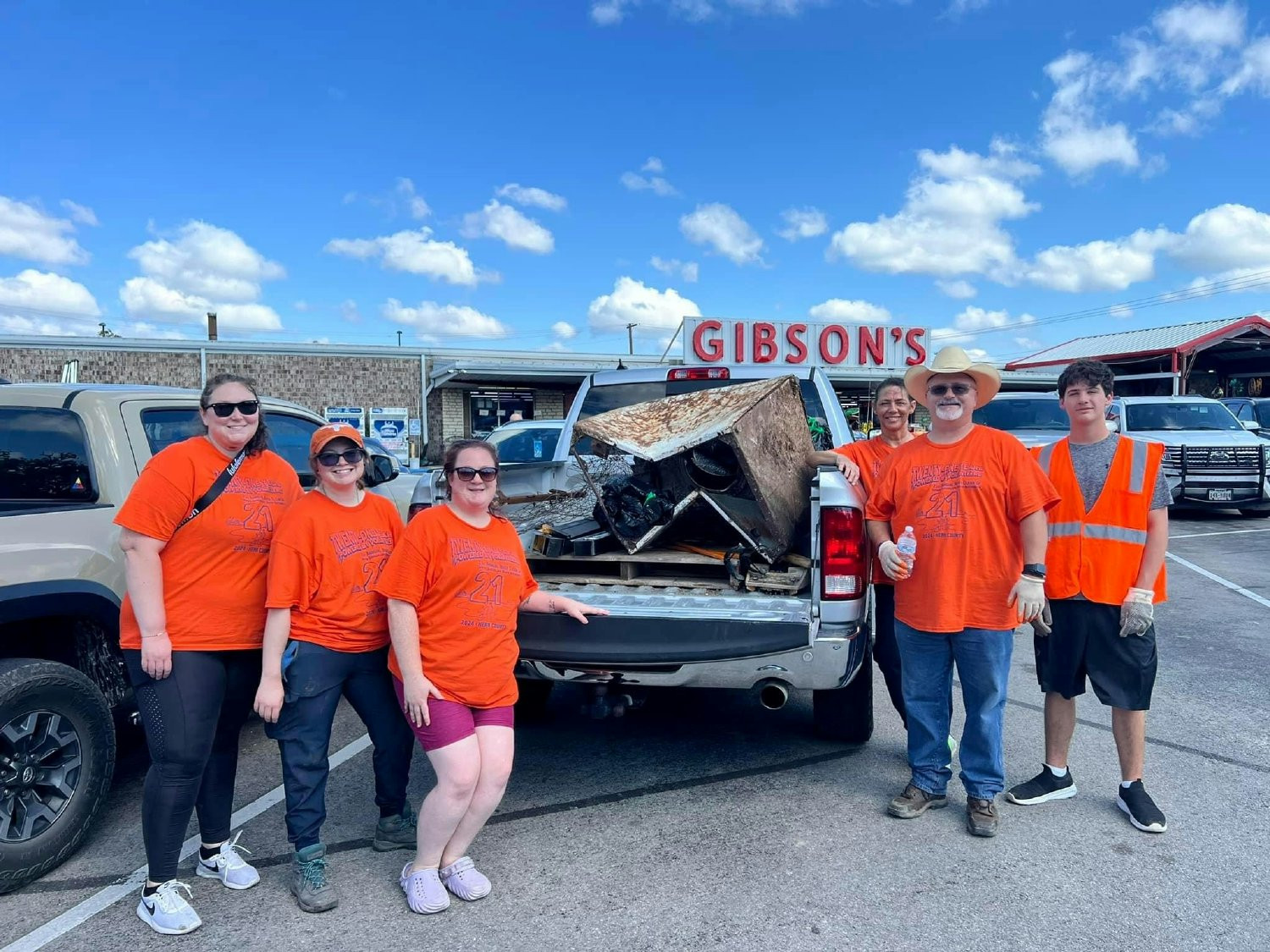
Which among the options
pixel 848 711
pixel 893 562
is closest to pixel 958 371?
pixel 893 562

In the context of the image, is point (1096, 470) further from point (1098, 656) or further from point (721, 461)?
point (721, 461)

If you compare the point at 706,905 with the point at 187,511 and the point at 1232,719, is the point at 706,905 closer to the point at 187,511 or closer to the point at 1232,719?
the point at 187,511

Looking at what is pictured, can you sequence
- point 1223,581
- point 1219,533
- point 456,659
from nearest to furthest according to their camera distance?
point 456,659
point 1223,581
point 1219,533

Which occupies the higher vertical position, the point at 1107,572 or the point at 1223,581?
the point at 1107,572

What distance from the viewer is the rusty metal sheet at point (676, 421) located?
12.6 ft

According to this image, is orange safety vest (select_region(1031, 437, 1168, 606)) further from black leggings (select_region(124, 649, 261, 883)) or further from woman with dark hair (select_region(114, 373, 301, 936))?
black leggings (select_region(124, 649, 261, 883))

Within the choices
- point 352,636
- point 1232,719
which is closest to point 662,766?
point 352,636

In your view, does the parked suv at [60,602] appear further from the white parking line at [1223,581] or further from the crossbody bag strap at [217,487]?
the white parking line at [1223,581]

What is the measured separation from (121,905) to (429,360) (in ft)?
66.8

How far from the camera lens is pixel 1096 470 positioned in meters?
3.57

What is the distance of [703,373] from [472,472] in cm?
261

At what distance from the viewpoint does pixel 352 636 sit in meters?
3.02

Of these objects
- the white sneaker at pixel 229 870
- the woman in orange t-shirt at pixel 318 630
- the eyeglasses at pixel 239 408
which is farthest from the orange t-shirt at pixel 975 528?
the white sneaker at pixel 229 870

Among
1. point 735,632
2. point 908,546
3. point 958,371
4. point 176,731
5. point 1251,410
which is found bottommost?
point 176,731
